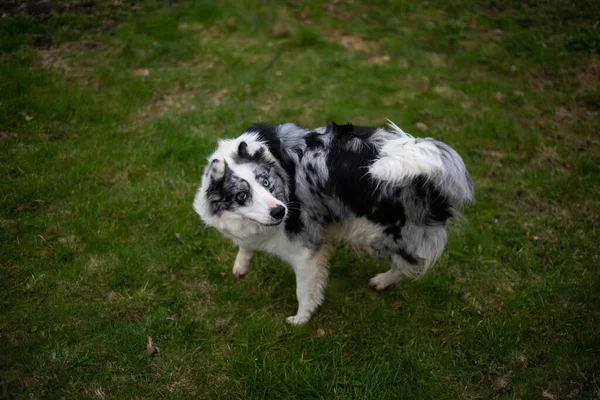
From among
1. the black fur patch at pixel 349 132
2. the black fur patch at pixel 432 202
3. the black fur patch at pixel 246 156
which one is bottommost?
the black fur patch at pixel 432 202

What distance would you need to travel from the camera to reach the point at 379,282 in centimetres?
384

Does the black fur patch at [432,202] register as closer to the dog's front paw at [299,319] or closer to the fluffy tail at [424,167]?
the fluffy tail at [424,167]

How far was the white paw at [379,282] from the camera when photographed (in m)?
3.81

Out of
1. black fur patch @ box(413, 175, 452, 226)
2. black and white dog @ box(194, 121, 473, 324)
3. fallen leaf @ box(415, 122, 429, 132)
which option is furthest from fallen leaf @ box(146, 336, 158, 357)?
fallen leaf @ box(415, 122, 429, 132)

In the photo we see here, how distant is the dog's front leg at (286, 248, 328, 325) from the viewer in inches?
131

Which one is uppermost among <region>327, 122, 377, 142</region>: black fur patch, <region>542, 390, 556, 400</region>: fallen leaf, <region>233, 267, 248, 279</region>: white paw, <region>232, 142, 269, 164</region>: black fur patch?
<region>327, 122, 377, 142</region>: black fur patch

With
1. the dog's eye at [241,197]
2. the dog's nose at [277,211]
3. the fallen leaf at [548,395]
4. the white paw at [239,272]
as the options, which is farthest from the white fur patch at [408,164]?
the fallen leaf at [548,395]

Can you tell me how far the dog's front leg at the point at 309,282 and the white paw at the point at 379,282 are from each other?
0.57m

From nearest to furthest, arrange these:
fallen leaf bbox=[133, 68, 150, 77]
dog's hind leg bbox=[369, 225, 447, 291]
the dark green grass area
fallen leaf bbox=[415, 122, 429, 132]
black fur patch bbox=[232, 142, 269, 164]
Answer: black fur patch bbox=[232, 142, 269, 164] < dog's hind leg bbox=[369, 225, 447, 291] < the dark green grass area < fallen leaf bbox=[415, 122, 429, 132] < fallen leaf bbox=[133, 68, 150, 77]

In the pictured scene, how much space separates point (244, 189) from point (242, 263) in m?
1.15

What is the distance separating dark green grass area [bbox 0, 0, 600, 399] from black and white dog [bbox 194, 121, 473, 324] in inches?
29.5

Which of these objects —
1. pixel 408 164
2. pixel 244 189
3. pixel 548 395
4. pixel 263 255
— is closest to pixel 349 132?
pixel 408 164

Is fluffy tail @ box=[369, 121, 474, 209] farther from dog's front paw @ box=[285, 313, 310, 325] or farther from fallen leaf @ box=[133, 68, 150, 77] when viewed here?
fallen leaf @ box=[133, 68, 150, 77]

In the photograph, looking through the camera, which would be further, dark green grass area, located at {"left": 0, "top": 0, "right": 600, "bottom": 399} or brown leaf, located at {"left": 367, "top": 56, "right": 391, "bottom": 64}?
brown leaf, located at {"left": 367, "top": 56, "right": 391, "bottom": 64}
